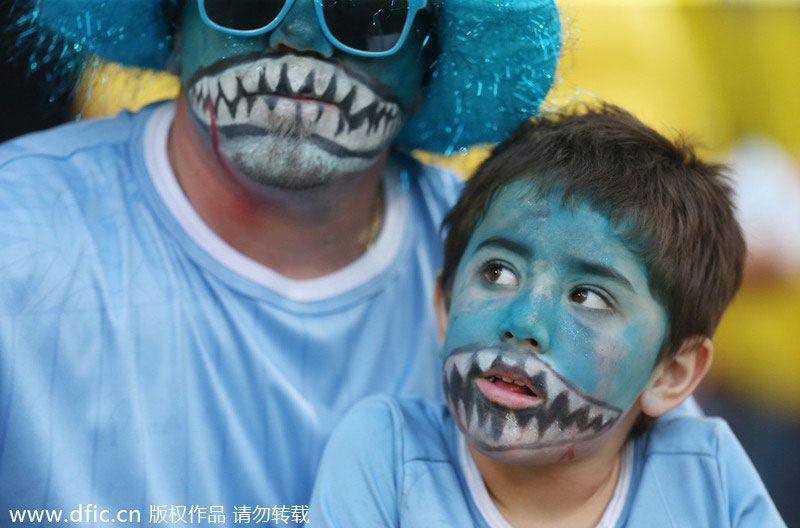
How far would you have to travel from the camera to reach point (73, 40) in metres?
2.10

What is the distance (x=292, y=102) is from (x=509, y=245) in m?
0.50

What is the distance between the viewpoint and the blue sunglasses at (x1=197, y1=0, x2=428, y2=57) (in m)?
1.86

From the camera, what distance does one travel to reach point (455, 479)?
1808 mm

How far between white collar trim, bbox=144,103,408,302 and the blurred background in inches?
58.0

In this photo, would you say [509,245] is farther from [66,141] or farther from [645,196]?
[66,141]

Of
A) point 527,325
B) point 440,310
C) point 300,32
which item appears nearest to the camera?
point 527,325

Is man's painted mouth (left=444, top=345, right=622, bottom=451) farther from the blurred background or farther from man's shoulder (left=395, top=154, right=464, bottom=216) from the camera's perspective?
the blurred background

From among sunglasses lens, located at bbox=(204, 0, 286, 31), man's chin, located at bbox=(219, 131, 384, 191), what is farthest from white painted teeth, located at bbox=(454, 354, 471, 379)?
sunglasses lens, located at bbox=(204, 0, 286, 31)

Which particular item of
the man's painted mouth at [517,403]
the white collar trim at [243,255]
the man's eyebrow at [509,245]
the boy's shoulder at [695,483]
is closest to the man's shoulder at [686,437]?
the boy's shoulder at [695,483]

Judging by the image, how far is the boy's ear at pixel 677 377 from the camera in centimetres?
183

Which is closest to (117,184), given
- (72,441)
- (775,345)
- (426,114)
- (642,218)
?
(72,441)

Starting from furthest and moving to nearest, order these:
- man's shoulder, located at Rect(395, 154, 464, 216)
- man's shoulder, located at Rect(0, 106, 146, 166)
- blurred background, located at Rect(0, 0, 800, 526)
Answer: blurred background, located at Rect(0, 0, 800, 526), man's shoulder, located at Rect(395, 154, 464, 216), man's shoulder, located at Rect(0, 106, 146, 166)

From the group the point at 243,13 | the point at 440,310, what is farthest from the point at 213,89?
the point at 440,310

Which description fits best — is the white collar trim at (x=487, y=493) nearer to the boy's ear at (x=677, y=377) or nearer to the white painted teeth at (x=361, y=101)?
the boy's ear at (x=677, y=377)
